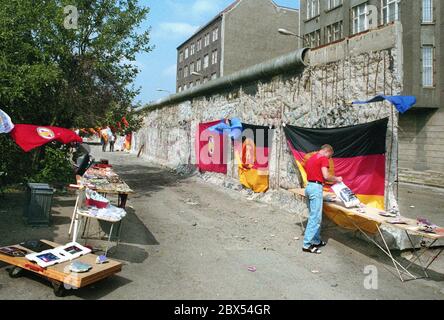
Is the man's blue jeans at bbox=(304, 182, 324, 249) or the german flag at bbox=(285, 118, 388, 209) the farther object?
the german flag at bbox=(285, 118, 388, 209)

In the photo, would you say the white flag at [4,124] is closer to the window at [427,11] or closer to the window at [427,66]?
the window at [427,66]

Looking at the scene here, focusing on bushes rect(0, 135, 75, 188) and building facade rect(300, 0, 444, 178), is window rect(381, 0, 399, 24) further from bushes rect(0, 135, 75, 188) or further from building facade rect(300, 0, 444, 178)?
bushes rect(0, 135, 75, 188)

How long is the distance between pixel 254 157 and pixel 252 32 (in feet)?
137

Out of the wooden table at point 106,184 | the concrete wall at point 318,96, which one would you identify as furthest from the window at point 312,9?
the wooden table at point 106,184

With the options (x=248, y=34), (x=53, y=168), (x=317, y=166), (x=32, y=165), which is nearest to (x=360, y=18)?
(x=248, y=34)

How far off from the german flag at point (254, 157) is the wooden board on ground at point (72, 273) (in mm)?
7003

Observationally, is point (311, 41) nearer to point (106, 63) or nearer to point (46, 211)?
point (106, 63)

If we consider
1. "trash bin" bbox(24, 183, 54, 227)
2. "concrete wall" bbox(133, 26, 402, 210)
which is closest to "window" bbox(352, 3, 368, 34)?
"concrete wall" bbox(133, 26, 402, 210)

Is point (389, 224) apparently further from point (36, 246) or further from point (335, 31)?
point (335, 31)

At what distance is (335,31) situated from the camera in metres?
31.5

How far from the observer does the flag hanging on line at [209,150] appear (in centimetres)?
1463

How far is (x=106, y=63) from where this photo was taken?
1158cm

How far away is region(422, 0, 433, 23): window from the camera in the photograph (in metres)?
22.3

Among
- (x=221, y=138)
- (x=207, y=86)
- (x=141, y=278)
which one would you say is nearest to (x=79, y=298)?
(x=141, y=278)
